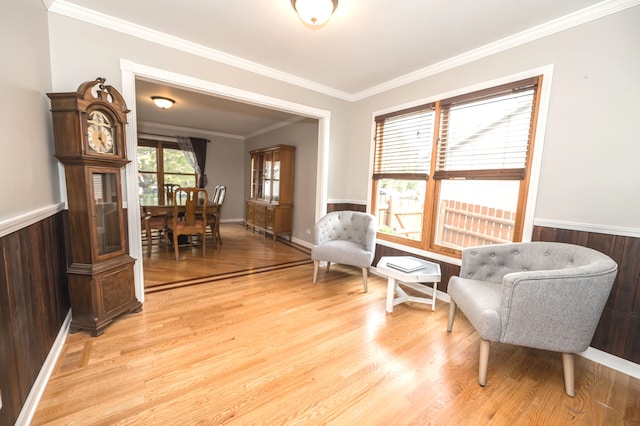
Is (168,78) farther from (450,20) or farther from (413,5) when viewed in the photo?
(450,20)

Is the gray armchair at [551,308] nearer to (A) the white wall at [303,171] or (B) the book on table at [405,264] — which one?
(B) the book on table at [405,264]

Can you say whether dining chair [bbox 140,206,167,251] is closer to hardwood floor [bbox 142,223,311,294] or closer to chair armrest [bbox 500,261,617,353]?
hardwood floor [bbox 142,223,311,294]

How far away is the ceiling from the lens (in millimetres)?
1900

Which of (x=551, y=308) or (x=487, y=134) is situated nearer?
(x=551, y=308)

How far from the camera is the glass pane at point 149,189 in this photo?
6.08 metres

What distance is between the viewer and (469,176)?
2.58m

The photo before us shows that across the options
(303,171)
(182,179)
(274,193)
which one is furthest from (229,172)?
(303,171)

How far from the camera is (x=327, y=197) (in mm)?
3801

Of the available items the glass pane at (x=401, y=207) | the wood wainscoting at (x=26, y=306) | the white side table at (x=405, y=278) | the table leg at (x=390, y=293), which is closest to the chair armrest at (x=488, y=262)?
the white side table at (x=405, y=278)

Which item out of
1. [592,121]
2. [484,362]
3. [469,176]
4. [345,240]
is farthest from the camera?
[345,240]

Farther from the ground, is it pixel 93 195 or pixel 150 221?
pixel 93 195

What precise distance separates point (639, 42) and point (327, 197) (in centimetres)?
305

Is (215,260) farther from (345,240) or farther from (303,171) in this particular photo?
(303,171)

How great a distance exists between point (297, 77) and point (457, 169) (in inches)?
86.3
